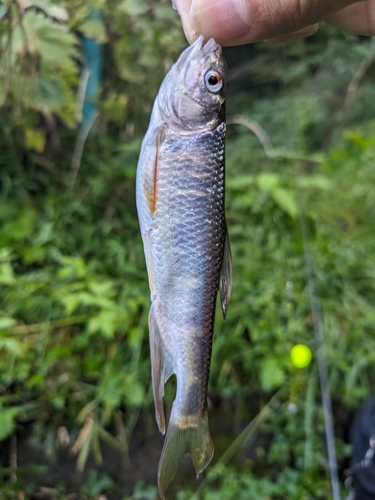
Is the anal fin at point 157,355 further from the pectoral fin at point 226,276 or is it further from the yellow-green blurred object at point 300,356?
the yellow-green blurred object at point 300,356

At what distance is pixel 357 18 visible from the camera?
118 cm

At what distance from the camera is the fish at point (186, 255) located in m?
0.88

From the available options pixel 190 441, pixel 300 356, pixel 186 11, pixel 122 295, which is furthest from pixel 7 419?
pixel 186 11

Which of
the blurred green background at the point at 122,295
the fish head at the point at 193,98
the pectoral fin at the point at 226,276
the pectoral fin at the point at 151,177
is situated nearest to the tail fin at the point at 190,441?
the pectoral fin at the point at 226,276

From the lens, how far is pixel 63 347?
190 cm

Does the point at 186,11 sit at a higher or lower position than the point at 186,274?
higher

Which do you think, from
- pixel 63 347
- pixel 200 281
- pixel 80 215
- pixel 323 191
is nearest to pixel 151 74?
pixel 80 215

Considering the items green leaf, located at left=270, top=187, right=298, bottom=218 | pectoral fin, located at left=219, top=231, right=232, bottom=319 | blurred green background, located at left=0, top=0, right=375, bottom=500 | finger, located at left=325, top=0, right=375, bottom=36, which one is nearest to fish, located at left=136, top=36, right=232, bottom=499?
pectoral fin, located at left=219, top=231, right=232, bottom=319

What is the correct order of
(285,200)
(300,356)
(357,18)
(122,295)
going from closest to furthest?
(357,18) < (300,356) < (122,295) < (285,200)

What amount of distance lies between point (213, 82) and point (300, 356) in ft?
4.24

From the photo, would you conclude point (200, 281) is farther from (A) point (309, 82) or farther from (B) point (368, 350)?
A: (A) point (309, 82)

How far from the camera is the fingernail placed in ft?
2.56

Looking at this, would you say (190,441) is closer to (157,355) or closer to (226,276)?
(157,355)

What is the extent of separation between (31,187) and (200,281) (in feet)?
5.74
